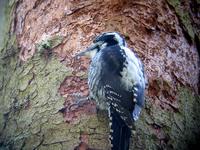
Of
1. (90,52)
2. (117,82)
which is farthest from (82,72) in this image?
(117,82)

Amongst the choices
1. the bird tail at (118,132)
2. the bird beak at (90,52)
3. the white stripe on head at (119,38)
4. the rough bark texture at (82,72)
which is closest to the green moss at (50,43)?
the rough bark texture at (82,72)

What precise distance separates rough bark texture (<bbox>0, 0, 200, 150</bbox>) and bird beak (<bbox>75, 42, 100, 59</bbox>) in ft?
0.15

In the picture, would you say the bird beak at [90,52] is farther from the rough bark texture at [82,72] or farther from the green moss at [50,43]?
the green moss at [50,43]

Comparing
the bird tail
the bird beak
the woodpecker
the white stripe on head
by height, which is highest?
the white stripe on head

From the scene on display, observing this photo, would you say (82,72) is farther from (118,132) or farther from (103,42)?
(118,132)

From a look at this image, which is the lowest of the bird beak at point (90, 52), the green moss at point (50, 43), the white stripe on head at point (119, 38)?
the bird beak at point (90, 52)

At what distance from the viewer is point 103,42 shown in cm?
390

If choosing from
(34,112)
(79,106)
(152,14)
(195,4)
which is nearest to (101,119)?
(79,106)

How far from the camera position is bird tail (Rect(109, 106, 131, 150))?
3.46m

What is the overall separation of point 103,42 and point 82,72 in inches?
8.8

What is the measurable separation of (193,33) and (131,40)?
50 centimetres

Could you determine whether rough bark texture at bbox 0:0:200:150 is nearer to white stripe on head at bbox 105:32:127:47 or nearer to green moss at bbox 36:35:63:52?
green moss at bbox 36:35:63:52

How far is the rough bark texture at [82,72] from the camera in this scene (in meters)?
3.69

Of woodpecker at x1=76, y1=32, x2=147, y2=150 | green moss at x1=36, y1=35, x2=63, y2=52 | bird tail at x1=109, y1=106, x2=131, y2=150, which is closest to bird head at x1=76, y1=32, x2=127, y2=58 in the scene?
woodpecker at x1=76, y1=32, x2=147, y2=150
